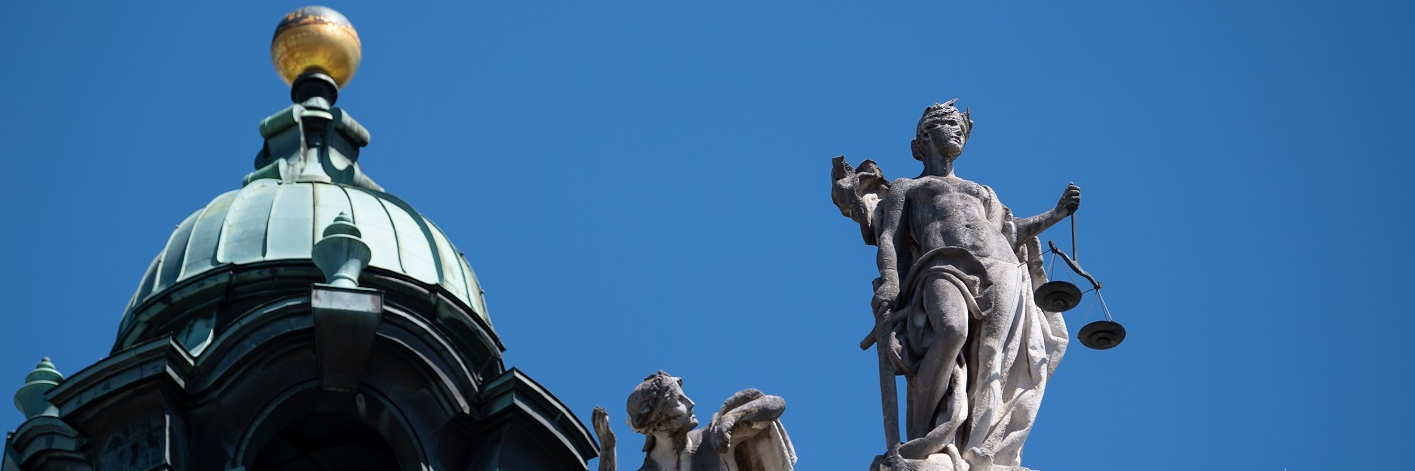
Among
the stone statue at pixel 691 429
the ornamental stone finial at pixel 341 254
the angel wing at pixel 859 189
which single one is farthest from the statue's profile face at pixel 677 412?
the ornamental stone finial at pixel 341 254

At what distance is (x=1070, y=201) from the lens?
78.4ft

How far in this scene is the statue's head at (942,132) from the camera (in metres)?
24.3

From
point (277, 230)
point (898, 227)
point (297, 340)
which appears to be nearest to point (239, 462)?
point (297, 340)

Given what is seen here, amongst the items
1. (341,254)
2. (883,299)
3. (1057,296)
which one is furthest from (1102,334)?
(341,254)

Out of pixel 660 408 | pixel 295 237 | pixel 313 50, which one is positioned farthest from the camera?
pixel 313 50

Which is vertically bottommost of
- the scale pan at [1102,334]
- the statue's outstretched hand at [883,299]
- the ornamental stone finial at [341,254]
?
the scale pan at [1102,334]

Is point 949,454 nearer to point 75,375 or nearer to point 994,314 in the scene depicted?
→ point 994,314

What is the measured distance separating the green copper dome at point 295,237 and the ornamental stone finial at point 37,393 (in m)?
0.94

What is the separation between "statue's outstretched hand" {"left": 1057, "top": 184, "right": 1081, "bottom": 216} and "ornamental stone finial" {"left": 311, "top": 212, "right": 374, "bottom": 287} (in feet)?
35.7

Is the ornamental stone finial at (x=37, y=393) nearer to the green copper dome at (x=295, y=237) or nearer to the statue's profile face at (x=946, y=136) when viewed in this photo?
the green copper dome at (x=295, y=237)

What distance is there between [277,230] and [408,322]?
3414 millimetres

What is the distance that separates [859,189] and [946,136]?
2.31ft

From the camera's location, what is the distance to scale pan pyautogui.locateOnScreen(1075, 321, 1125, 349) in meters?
22.7

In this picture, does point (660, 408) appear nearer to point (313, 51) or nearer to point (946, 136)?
point (946, 136)
